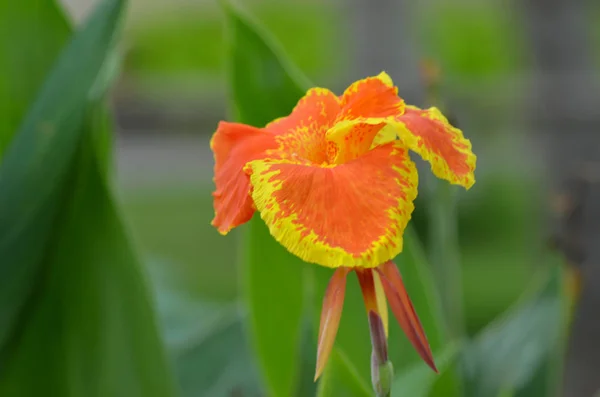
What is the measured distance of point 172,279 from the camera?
2.30ft

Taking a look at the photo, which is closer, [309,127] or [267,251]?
[309,127]

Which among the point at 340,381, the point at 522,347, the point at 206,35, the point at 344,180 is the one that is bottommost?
the point at 206,35

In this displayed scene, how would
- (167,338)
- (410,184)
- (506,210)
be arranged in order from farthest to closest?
1. (506,210)
2. (167,338)
3. (410,184)

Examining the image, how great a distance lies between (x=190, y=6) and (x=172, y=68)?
438 millimetres

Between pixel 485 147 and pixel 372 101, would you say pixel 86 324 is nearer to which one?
pixel 372 101

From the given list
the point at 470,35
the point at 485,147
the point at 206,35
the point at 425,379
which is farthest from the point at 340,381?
the point at 206,35

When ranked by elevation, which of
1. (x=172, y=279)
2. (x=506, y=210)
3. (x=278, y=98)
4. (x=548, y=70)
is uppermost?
(x=278, y=98)

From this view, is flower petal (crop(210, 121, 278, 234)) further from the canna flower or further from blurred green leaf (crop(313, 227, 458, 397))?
blurred green leaf (crop(313, 227, 458, 397))

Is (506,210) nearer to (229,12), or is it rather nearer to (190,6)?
(229,12)

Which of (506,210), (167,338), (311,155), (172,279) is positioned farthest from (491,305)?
(311,155)

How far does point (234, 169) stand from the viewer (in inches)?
8.5

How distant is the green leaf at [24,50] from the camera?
1.12 feet

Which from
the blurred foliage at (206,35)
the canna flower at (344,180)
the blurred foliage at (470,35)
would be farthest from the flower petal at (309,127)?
the blurred foliage at (206,35)

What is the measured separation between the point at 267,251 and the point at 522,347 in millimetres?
137
